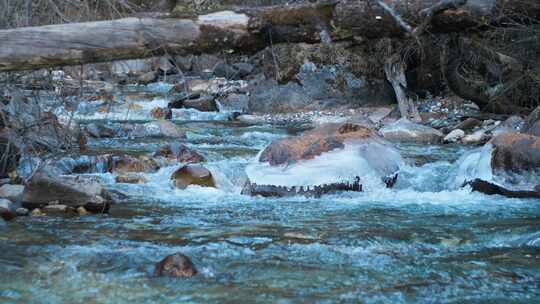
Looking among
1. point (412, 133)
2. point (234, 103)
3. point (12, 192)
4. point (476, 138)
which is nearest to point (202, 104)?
point (234, 103)

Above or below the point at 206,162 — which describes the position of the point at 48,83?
above

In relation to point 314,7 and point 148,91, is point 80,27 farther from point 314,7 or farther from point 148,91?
point 148,91

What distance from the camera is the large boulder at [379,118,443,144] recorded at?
38.8ft

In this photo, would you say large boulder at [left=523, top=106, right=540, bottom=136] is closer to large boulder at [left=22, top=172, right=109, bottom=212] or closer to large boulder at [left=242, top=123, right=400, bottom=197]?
large boulder at [left=242, top=123, right=400, bottom=197]

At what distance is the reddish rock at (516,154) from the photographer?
26.6 ft

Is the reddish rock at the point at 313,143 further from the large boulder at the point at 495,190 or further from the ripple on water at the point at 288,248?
the large boulder at the point at 495,190

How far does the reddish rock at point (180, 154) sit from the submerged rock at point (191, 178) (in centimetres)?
122

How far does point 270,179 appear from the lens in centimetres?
845

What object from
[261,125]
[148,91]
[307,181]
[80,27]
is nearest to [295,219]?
[307,181]

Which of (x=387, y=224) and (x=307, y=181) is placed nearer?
(x=387, y=224)

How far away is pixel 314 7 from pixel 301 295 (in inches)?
67.7

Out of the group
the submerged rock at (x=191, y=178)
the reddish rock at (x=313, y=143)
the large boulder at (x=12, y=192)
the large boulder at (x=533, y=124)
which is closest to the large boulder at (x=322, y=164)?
the reddish rock at (x=313, y=143)

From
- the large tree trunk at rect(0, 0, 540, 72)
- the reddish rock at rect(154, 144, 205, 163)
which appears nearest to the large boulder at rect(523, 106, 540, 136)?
the reddish rock at rect(154, 144, 205, 163)

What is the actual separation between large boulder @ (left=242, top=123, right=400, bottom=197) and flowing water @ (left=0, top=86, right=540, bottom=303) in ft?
0.57
